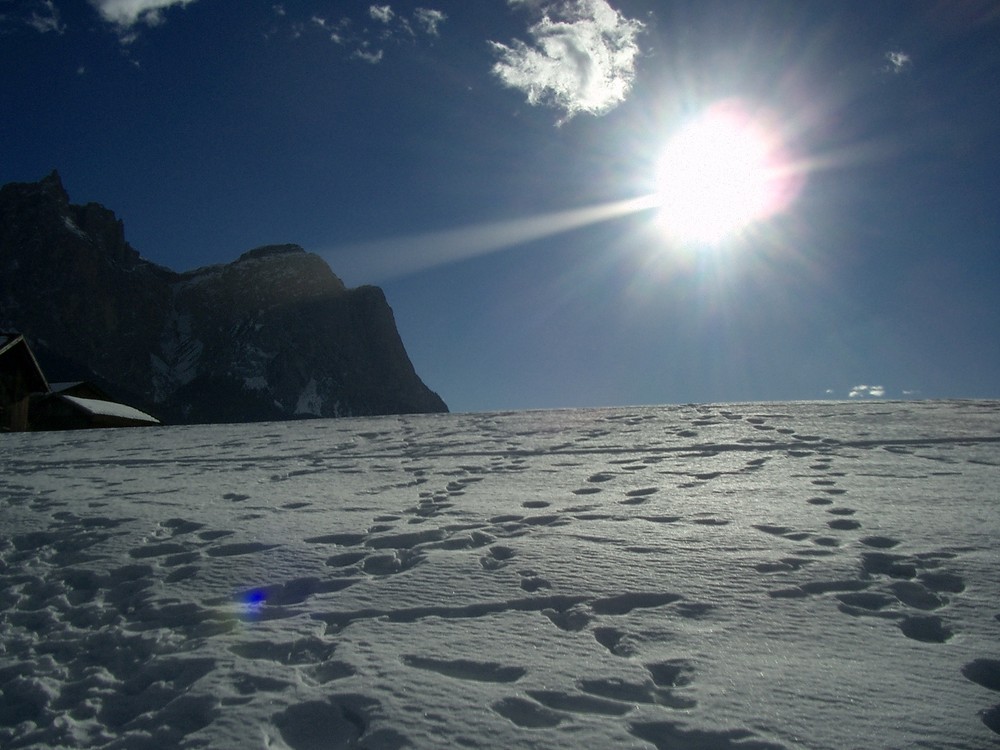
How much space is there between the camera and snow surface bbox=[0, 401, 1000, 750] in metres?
2.18

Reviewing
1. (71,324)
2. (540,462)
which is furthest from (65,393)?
(71,324)

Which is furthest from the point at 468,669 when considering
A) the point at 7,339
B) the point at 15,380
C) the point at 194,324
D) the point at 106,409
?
the point at 194,324

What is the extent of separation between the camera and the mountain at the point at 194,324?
114 metres

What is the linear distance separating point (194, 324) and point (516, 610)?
169273 millimetres

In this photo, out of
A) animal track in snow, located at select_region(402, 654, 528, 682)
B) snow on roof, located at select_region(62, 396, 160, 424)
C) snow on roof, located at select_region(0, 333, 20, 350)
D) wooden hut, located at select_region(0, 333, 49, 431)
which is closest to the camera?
animal track in snow, located at select_region(402, 654, 528, 682)

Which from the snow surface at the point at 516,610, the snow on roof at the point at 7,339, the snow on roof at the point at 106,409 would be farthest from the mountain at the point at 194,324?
the snow surface at the point at 516,610

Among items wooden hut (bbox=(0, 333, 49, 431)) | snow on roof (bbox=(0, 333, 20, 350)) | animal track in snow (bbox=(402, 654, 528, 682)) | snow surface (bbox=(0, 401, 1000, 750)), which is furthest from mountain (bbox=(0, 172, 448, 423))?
animal track in snow (bbox=(402, 654, 528, 682))

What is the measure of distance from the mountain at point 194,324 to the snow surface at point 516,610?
11314 centimetres

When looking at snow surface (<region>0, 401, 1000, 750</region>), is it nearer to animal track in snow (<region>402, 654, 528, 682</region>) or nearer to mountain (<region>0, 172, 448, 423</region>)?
animal track in snow (<region>402, 654, 528, 682</region>)

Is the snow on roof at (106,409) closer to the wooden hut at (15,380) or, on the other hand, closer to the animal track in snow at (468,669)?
the wooden hut at (15,380)

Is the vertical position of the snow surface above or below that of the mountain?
below

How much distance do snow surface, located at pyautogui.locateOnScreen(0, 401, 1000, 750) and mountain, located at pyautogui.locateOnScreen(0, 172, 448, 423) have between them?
371 ft

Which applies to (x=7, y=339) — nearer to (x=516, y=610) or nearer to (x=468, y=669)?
(x=516, y=610)

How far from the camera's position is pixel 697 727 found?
6.87 feet
